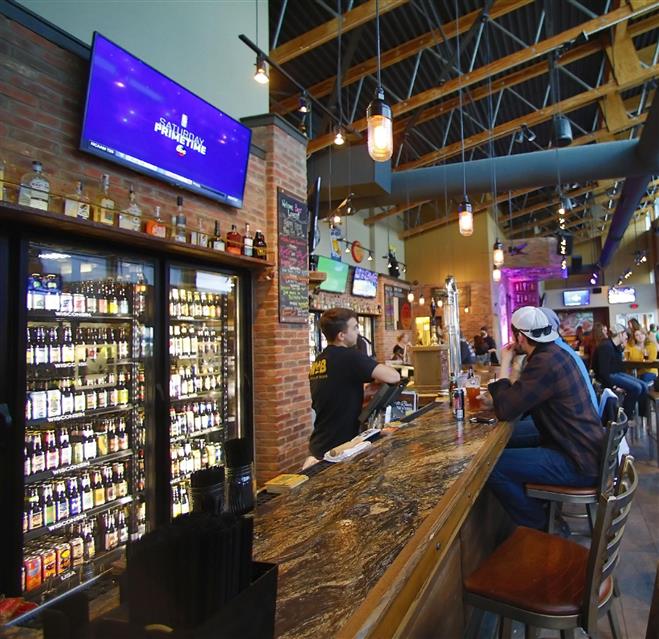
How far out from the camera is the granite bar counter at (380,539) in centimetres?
92

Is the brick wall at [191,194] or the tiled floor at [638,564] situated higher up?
the brick wall at [191,194]

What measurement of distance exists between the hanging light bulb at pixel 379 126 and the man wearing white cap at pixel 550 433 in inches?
59.4

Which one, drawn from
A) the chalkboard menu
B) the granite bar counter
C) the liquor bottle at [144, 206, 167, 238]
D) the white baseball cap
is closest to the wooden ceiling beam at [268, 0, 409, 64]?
the chalkboard menu

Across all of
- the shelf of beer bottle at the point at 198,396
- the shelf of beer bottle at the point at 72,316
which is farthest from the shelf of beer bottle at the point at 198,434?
the shelf of beer bottle at the point at 72,316

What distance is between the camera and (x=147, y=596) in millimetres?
627

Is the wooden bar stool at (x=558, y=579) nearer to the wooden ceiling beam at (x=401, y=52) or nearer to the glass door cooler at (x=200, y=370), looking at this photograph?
the glass door cooler at (x=200, y=370)

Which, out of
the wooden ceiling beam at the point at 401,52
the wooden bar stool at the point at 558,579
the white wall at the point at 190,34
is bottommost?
the wooden bar stool at the point at 558,579

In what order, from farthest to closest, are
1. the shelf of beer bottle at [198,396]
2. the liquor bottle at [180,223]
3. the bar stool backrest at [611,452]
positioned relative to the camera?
the shelf of beer bottle at [198,396] < the liquor bottle at [180,223] < the bar stool backrest at [611,452]

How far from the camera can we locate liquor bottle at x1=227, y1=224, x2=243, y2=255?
3.94 meters

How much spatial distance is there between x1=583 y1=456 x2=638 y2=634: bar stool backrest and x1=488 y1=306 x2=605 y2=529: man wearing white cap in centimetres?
93

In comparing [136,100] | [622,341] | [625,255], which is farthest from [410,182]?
[625,255]

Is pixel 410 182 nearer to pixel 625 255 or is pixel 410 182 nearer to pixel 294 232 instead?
pixel 294 232

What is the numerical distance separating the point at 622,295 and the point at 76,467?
21251 mm

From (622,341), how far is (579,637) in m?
7.62
